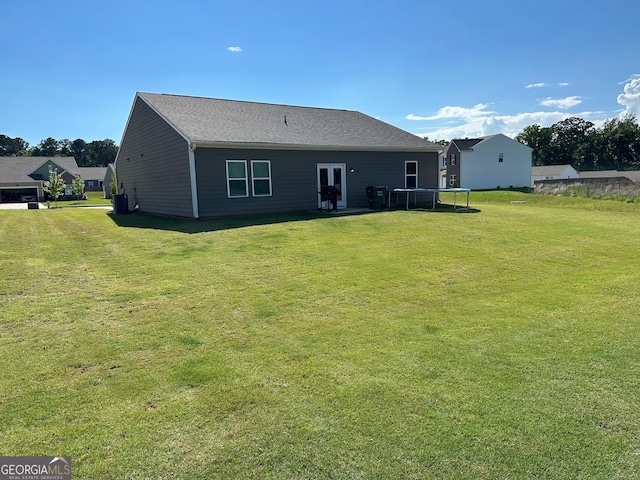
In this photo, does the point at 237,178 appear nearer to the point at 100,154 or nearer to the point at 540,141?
the point at 540,141

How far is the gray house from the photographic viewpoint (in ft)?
45.3

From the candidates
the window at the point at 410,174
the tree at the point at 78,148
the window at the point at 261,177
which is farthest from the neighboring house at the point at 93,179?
the window at the point at 410,174

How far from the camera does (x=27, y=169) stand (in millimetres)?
45875

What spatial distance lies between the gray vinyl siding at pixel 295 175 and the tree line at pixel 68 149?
284 feet

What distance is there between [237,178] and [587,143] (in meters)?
83.7

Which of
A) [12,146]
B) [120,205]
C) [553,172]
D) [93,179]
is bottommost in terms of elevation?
[120,205]

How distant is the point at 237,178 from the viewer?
14.2 m

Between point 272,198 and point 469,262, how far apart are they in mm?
9518

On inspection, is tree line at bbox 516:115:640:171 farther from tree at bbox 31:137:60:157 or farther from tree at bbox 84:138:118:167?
tree at bbox 31:137:60:157

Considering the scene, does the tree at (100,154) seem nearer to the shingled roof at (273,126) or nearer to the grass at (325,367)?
the shingled roof at (273,126)

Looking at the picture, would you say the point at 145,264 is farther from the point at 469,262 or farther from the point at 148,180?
the point at 148,180

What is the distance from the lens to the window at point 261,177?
1459 cm

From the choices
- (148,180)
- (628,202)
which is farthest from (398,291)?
(628,202)

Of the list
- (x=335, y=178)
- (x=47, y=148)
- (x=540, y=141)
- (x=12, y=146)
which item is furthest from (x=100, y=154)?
(x=540, y=141)
